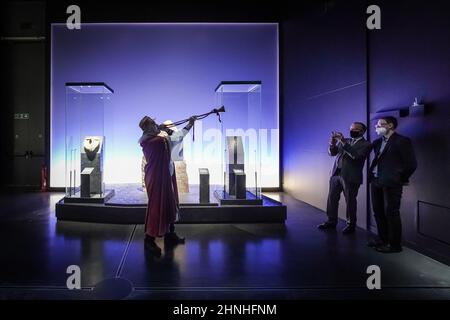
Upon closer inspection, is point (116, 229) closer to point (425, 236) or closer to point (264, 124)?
point (425, 236)

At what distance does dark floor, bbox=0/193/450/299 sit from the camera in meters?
2.98

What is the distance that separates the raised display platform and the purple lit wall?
318cm

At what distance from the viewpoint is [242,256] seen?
3.97 m

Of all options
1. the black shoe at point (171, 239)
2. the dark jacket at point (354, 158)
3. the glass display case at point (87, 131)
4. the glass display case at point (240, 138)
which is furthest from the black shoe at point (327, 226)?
the glass display case at point (87, 131)

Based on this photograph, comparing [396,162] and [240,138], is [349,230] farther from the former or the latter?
[240,138]

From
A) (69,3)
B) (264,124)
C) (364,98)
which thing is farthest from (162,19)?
(364,98)

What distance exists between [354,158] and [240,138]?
6.23 feet

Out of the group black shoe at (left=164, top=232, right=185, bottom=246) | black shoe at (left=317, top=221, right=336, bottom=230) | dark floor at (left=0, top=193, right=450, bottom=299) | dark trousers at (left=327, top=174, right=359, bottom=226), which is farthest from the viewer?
black shoe at (left=317, top=221, right=336, bottom=230)

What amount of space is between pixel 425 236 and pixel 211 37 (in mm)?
6592

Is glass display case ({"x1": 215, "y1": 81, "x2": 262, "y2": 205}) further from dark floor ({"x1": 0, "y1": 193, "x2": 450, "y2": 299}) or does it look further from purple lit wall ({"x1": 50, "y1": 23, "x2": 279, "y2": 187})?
purple lit wall ({"x1": 50, "y1": 23, "x2": 279, "y2": 187})

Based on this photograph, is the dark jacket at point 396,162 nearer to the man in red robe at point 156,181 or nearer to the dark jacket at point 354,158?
the dark jacket at point 354,158

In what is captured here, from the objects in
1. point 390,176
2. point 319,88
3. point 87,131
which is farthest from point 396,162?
point 87,131

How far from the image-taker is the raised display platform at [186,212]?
553 cm

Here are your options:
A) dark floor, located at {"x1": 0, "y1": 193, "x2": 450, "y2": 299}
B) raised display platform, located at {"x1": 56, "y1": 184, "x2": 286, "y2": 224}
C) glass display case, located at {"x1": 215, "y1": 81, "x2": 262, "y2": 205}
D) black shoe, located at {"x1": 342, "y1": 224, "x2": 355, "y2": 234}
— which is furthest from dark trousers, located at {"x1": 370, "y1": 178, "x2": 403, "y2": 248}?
glass display case, located at {"x1": 215, "y1": 81, "x2": 262, "y2": 205}
